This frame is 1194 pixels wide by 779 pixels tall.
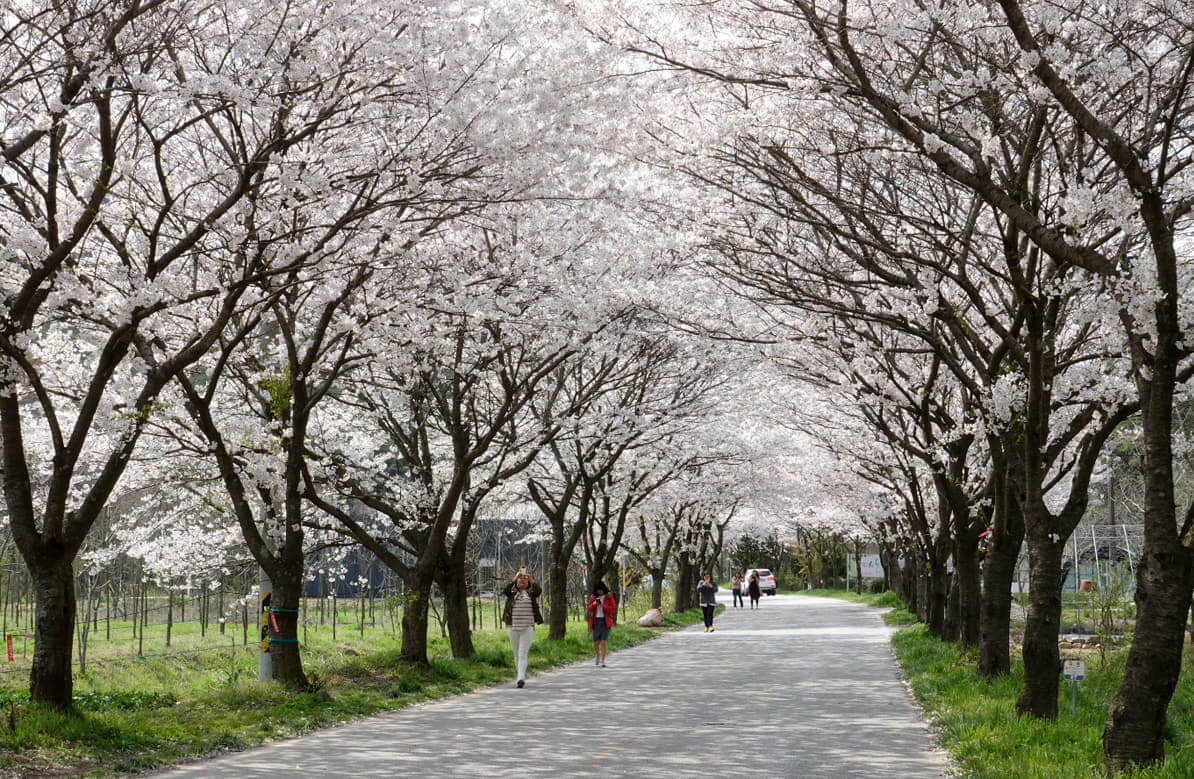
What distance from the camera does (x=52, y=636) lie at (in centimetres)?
1089

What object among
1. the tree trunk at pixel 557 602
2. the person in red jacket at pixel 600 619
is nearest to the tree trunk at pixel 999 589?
the person in red jacket at pixel 600 619

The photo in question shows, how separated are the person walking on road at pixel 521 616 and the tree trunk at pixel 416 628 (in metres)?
1.37

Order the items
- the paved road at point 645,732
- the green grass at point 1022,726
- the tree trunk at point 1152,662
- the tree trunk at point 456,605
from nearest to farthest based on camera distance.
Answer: the tree trunk at point 1152,662, the green grass at point 1022,726, the paved road at point 645,732, the tree trunk at point 456,605

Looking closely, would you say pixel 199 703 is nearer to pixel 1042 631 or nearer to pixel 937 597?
pixel 1042 631

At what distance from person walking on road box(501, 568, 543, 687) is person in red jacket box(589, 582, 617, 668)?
3.25 meters

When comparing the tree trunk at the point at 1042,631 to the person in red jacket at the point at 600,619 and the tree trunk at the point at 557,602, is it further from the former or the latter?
the tree trunk at the point at 557,602

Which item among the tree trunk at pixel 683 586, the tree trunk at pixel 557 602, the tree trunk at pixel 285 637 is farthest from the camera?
the tree trunk at pixel 683 586

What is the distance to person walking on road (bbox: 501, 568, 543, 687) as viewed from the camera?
56.2 feet

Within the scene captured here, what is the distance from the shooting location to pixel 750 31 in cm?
979

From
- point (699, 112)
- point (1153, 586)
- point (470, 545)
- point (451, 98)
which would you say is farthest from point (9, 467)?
point (470, 545)

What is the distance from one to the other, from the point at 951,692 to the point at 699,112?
7.71 m

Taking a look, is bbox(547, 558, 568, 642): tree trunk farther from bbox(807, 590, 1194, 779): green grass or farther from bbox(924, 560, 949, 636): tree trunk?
bbox(807, 590, 1194, 779): green grass

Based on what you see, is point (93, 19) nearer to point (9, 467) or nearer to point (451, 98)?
point (451, 98)

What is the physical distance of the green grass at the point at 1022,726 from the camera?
849cm
